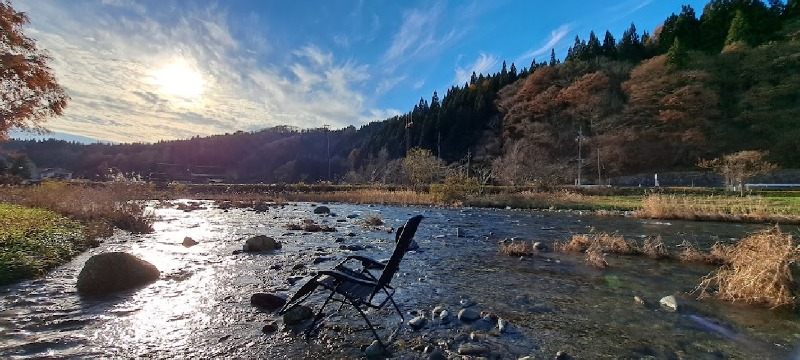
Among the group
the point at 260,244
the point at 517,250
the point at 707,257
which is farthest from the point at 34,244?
the point at 707,257

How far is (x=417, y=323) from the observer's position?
18.7 ft

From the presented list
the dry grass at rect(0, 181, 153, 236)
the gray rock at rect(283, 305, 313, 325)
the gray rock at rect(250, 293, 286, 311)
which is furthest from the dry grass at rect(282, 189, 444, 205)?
the gray rock at rect(283, 305, 313, 325)

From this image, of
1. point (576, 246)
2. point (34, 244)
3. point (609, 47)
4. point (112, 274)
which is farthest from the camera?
point (609, 47)

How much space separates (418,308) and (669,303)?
14.6ft

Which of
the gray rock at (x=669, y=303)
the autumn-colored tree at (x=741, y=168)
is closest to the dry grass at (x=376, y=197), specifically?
the autumn-colored tree at (x=741, y=168)

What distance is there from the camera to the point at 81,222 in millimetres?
15742

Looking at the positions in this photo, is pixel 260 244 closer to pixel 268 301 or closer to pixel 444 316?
pixel 268 301


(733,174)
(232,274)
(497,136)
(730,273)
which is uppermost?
(497,136)

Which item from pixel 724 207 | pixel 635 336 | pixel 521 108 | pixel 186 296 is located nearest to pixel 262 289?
pixel 186 296

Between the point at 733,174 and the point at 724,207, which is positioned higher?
the point at 733,174

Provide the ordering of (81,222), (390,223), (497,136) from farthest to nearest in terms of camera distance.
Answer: (497,136) < (390,223) < (81,222)

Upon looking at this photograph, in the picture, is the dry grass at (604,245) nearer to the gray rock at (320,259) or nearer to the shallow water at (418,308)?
the shallow water at (418,308)

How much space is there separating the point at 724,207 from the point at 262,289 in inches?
1053

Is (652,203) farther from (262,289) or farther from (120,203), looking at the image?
(120,203)
